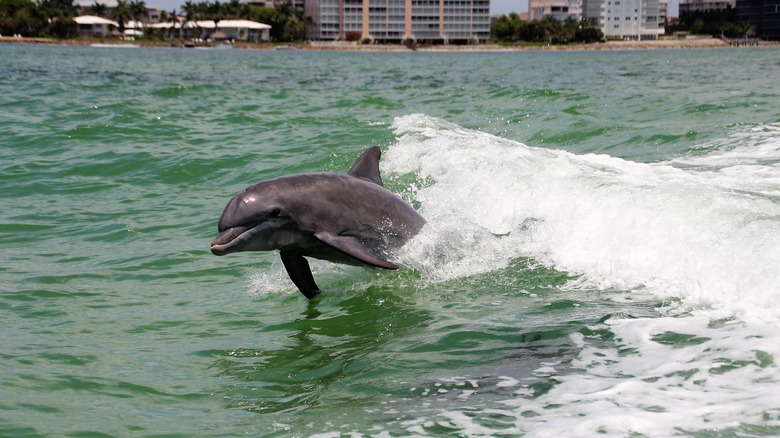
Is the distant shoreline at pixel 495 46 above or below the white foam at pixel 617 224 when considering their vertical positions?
above

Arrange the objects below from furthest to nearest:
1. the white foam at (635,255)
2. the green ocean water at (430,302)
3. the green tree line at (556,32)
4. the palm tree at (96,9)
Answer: the palm tree at (96,9) < the green tree line at (556,32) < the green ocean water at (430,302) < the white foam at (635,255)

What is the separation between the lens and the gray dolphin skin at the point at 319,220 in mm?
6008

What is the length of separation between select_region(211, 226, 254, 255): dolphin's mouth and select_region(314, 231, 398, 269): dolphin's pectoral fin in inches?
23.4

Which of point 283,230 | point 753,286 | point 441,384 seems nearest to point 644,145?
point 753,286

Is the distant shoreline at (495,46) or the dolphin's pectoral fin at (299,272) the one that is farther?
the distant shoreline at (495,46)

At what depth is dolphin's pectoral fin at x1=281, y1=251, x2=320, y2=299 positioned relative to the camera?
6.64 meters

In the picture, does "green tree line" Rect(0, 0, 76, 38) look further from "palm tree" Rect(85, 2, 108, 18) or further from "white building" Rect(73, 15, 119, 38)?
"palm tree" Rect(85, 2, 108, 18)

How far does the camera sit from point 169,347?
604 centimetres

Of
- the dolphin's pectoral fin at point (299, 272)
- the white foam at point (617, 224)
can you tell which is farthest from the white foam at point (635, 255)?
the dolphin's pectoral fin at point (299, 272)

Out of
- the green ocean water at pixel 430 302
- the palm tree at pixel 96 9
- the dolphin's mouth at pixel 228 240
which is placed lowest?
the green ocean water at pixel 430 302

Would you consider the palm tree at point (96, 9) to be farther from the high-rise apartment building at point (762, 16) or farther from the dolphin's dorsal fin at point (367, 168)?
the dolphin's dorsal fin at point (367, 168)

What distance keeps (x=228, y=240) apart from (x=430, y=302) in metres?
1.75

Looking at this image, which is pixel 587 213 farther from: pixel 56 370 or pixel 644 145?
pixel 644 145

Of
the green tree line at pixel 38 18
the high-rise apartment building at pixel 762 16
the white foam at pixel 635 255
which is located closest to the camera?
the white foam at pixel 635 255
